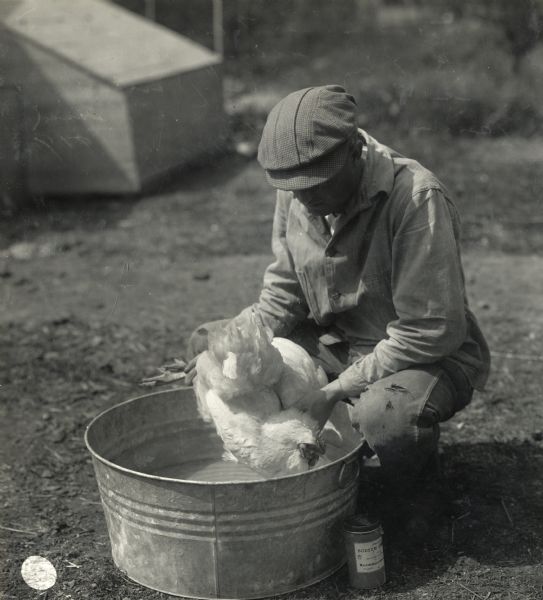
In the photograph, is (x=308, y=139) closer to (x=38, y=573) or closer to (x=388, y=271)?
(x=388, y=271)

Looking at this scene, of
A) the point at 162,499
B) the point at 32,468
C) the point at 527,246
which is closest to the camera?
the point at 162,499

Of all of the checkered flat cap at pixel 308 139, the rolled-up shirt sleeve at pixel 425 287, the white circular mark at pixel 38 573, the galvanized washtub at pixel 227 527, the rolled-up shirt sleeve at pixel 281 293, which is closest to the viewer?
the galvanized washtub at pixel 227 527

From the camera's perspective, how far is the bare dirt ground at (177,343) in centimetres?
295

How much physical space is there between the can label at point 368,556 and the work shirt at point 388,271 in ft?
1.75

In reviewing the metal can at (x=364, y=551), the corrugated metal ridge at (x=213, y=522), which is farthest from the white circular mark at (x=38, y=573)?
the metal can at (x=364, y=551)

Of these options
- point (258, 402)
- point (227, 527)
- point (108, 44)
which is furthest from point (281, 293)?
point (108, 44)

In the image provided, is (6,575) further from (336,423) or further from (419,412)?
(419,412)

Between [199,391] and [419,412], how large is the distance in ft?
2.47

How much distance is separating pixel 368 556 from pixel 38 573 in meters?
1.14

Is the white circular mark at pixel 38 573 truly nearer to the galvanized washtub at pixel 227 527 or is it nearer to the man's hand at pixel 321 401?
the galvanized washtub at pixel 227 527

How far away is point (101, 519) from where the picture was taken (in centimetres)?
334

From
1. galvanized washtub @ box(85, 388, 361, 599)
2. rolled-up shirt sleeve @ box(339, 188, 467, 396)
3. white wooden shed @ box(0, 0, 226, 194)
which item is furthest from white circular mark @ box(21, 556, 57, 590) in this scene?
white wooden shed @ box(0, 0, 226, 194)

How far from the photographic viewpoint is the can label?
2.69m

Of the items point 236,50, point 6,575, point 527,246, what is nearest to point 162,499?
point 6,575
